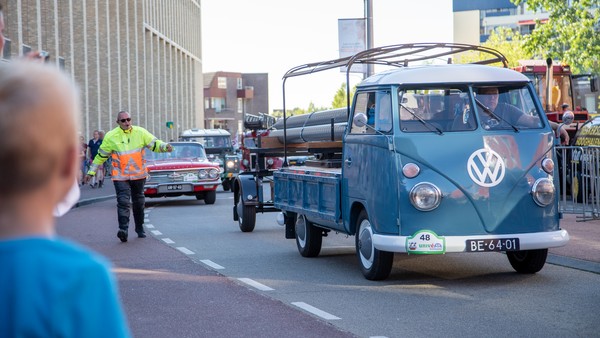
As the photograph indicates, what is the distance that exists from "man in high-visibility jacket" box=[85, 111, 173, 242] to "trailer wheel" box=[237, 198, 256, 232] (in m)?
1.78

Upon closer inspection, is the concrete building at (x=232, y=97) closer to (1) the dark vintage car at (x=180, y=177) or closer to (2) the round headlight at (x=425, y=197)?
(1) the dark vintage car at (x=180, y=177)

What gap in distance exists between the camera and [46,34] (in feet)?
143

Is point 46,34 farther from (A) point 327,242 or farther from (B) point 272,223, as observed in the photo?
(A) point 327,242

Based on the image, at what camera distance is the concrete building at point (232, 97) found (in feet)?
488

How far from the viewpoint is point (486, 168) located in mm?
9984

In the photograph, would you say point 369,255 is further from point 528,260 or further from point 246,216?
Answer: point 246,216

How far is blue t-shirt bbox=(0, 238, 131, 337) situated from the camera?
5.54 ft

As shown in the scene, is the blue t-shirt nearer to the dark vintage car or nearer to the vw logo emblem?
the vw logo emblem

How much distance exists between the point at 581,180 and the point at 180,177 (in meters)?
11.0

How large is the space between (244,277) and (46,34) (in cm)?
3461

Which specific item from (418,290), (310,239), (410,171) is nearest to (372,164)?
(410,171)

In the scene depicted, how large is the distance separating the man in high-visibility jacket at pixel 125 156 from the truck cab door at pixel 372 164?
493 centimetres

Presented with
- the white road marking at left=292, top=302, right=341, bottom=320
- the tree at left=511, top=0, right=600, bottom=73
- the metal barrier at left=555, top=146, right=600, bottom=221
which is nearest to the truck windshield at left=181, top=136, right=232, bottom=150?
the tree at left=511, top=0, right=600, bottom=73

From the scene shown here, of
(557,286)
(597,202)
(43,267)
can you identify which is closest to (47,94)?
(43,267)
